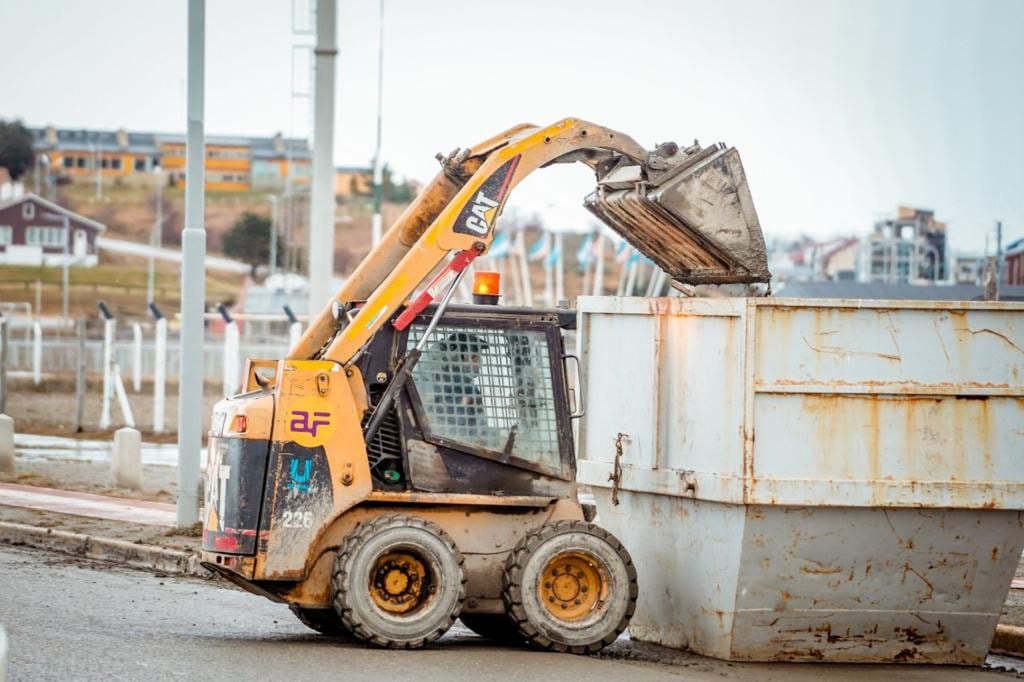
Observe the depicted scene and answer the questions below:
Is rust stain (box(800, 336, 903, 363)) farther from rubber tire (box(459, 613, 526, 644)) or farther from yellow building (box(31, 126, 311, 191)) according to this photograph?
yellow building (box(31, 126, 311, 191))

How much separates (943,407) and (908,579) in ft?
3.50

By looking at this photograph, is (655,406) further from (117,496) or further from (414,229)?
(117,496)

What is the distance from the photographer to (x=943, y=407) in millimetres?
9938

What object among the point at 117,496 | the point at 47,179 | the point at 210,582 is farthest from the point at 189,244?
the point at 47,179

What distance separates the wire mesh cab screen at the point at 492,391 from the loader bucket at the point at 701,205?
1.07m

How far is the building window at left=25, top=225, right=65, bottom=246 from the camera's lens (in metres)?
110

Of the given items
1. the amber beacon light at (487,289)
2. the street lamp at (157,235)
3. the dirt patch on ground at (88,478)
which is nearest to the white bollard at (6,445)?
the dirt patch on ground at (88,478)

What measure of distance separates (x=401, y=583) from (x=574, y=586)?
1.09m

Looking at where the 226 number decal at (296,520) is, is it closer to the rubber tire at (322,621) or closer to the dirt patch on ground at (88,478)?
the rubber tire at (322,621)

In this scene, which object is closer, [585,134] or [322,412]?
[322,412]


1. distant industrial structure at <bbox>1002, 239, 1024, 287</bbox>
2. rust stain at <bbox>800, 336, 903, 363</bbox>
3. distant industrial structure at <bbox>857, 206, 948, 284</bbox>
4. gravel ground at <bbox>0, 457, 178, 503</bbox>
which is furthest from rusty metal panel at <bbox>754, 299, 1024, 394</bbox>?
distant industrial structure at <bbox>857, 206, 948, 284</bbox>

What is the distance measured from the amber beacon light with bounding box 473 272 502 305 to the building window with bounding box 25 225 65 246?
104 metres

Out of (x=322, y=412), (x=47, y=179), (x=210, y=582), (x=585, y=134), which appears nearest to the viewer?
(x=322, y=412)

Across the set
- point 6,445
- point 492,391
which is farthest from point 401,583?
point 6,445
